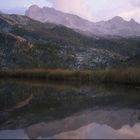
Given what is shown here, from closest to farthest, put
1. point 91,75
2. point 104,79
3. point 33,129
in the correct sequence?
point 33,129
point 104,79
point 91,75

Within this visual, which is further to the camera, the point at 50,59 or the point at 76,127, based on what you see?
the point at 50,59

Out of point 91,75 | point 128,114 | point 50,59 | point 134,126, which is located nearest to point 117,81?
point 91,75

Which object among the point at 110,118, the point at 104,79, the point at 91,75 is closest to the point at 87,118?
the point at 110,118

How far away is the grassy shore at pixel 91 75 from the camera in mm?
39062

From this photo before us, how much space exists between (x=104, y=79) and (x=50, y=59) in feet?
464

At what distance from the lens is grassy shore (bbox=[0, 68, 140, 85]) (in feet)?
128

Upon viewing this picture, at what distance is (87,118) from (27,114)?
333 centimetres

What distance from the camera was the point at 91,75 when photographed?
48.3 metres

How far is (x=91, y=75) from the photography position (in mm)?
48312

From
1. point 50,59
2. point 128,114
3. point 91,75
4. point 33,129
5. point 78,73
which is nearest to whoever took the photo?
point 33,129

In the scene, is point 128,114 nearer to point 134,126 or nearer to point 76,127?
point 134,126

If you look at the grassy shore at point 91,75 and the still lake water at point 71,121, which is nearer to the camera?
the still lake water at point 71,121

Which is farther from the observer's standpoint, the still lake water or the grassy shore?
the grassy shore

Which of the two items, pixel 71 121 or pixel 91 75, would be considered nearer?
pixel 71 121
